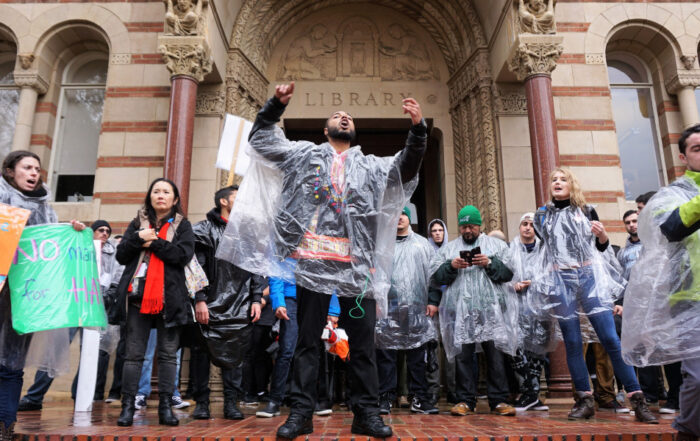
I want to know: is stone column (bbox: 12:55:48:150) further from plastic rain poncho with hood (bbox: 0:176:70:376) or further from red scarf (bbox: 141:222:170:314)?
red scarf (bbox: 141:222:170:314)

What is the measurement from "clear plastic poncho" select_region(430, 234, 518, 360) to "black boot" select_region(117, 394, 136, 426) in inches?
115

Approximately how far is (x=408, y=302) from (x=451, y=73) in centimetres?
605

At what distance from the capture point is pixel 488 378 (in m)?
4.91

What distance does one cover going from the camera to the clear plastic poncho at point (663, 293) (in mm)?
2887

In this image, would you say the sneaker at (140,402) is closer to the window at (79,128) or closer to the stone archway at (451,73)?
the window at (79,128)

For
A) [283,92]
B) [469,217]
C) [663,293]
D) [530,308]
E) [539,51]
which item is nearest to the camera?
[663,293]

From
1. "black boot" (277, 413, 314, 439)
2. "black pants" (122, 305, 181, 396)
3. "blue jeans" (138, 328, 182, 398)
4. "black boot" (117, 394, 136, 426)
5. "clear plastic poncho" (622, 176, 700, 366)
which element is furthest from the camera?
"blue jeans" (138, 328, 182, 398)

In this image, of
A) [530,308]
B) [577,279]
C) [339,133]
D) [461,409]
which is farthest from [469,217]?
[339,133]

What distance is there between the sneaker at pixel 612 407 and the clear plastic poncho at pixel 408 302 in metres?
1.73

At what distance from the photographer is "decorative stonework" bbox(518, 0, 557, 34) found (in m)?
7.53

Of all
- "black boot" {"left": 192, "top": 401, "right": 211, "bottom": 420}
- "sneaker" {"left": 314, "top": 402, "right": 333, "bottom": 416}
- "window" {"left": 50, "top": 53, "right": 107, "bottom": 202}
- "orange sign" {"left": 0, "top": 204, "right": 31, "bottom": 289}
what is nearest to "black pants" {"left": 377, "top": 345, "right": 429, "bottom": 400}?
"sneaker" {"left": 314, "top": 402, "right": 333, "bottom": 416}

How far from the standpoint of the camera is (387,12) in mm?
10336

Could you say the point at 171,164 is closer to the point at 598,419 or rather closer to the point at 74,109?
the point at 74,109

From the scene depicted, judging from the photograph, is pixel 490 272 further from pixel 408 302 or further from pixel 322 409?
pixel 322 409
